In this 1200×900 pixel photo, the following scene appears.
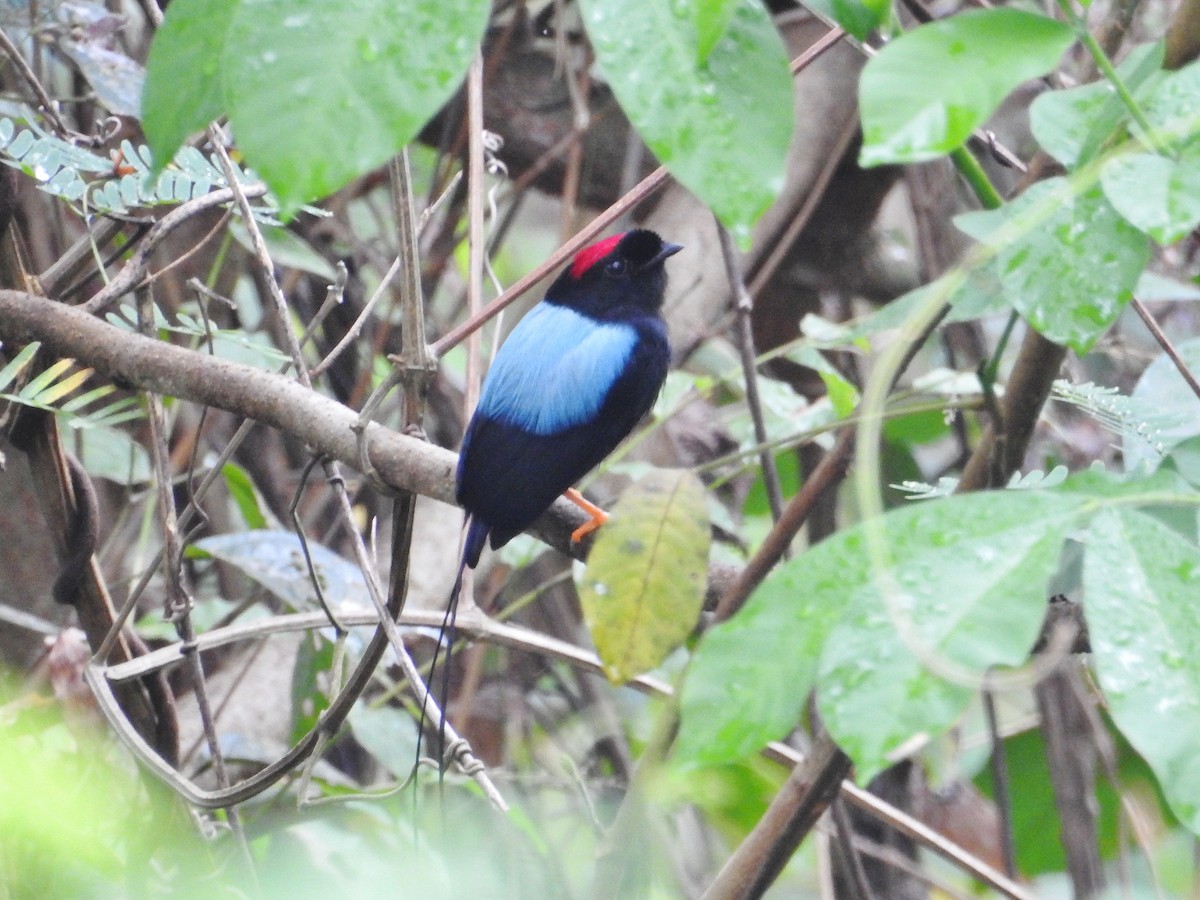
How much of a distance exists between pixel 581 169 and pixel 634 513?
2826mm

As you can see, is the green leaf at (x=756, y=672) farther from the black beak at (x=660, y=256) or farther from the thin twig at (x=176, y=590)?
the black beak at (x=660, y=256)

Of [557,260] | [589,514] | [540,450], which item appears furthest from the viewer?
[589,514]

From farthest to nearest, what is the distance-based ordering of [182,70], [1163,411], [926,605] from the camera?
[1163,411] < [182,70] < [926,605]

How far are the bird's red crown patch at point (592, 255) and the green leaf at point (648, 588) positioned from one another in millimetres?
1693

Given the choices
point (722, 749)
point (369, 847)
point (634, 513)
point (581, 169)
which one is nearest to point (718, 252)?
point (581, 169)

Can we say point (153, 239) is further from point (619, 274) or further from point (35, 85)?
point (619, 274)

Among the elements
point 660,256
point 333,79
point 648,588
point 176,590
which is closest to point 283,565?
point 176,590

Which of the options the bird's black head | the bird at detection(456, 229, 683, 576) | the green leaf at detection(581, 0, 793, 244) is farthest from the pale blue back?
the green leaf at detection(581, 0, 793, 244)

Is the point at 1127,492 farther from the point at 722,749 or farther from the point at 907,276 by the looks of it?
the point at 907,276

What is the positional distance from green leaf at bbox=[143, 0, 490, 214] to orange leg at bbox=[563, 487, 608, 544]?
3.35ft

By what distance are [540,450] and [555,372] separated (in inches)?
8.2

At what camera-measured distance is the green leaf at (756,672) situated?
25.2 inches

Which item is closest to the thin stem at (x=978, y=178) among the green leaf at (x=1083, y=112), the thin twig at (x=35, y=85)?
the green leaf at (x=1083, y=112)

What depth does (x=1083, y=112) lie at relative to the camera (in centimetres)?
81
